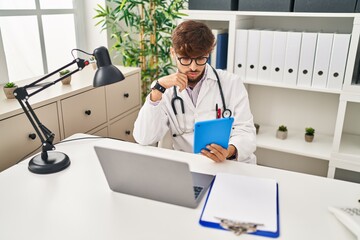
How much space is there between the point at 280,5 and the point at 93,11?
Answer: 4.60 feet

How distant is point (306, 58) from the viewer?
6.88 feet

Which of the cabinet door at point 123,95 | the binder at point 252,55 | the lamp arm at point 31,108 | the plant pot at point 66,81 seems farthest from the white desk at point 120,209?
the binder at point 252,55

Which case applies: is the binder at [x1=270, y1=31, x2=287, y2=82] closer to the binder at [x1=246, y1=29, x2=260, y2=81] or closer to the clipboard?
the binder at [x1=246, y1=29, x2=260, y2=81]

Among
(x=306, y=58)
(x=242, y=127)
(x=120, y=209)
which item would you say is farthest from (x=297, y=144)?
(x=120, y=209)

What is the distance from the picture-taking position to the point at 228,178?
3.86 feet

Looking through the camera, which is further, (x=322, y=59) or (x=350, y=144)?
(x=350, y=144)

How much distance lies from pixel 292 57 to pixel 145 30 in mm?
1060

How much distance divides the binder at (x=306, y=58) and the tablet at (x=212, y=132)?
1134 millimetres

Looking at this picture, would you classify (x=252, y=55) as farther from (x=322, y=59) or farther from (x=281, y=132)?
(x=281, y=132)

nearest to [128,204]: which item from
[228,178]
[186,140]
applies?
[228,178]

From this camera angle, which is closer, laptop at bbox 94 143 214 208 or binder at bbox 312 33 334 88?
laptop at bbox 94 143 214 208

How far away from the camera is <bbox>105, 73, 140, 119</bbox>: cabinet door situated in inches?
81.7

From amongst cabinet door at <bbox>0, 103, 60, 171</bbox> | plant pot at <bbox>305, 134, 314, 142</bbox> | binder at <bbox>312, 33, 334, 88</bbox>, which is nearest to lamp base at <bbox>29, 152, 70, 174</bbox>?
cabinet door at <bbox>0, 103, 60, 171</bbox>

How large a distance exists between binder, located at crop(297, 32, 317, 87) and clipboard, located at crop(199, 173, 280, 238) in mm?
1193
